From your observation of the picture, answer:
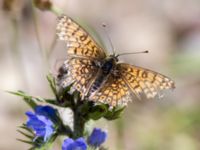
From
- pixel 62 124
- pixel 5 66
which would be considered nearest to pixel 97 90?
pixel 62 124

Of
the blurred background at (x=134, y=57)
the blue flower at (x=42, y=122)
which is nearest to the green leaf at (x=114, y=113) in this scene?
the blue flower at (x=42, y=122)

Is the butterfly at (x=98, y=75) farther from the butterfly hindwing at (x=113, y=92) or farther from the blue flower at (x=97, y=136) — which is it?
the blue flower at (x=97, y=136)

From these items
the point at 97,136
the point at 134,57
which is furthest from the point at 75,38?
the point at 134,57

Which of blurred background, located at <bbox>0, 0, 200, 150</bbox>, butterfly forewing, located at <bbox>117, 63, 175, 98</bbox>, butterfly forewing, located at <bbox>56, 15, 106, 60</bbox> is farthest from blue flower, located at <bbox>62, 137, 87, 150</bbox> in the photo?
blurred background, located at <bbox>0, 0, 200, 150</bbox>

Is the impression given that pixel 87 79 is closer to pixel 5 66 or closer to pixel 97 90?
pixel 97 90

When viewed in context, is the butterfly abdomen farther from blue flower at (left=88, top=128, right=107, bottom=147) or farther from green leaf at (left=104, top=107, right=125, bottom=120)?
blue flower at (left=88, top=128, right=107, bottom=147)
